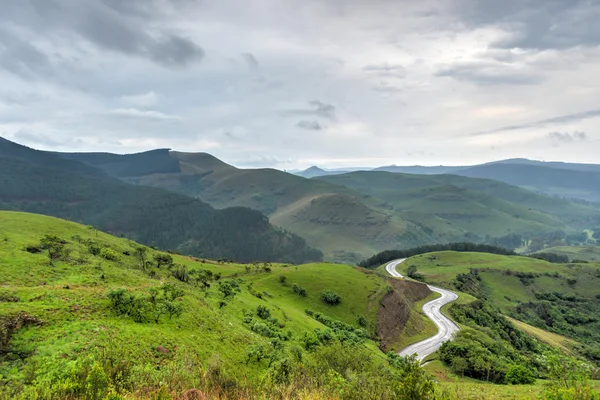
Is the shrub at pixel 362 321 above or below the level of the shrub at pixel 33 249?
below

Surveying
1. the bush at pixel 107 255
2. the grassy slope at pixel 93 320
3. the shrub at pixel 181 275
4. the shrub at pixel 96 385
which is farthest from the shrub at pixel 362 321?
the shrub at pixel 96 385

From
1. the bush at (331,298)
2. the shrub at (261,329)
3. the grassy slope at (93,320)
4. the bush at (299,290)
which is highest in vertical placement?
the grassy slope at (93,320)

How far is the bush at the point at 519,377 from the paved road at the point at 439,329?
13.0 metres

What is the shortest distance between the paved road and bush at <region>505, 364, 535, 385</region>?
13.0m

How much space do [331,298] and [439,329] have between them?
28265 mm

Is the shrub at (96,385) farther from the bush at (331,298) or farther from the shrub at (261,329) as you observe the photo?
the bush at (331,298)

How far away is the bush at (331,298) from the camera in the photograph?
266 ft

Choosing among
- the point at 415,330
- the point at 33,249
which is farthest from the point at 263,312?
the point at 415,330

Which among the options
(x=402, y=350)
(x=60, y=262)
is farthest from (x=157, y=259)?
(x=402, y=350)

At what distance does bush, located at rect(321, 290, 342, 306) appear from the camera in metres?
81.1

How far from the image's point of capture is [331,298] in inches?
3189

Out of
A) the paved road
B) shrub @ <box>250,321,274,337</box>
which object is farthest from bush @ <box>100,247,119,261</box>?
the paved road

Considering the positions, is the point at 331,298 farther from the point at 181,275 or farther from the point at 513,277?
the point at 513,277

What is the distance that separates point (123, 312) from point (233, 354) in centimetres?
1074
